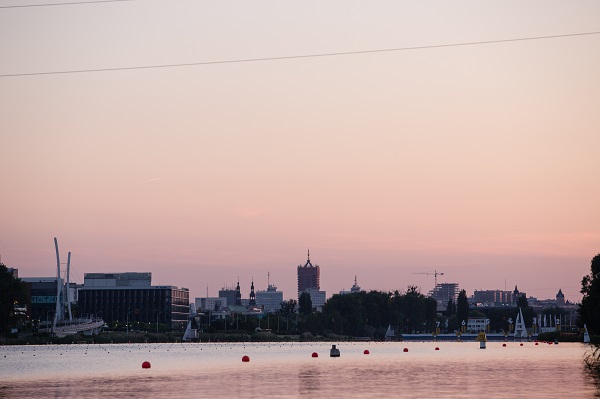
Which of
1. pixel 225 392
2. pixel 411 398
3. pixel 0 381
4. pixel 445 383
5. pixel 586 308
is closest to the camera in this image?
pixel 411 398

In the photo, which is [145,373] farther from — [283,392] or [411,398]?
[411,398]

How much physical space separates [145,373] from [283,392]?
127ft

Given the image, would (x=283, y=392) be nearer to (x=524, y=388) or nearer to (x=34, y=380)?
(x=524, y=388)

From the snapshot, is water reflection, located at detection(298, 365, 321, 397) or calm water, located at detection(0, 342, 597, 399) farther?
water reflection, located at detection(298, 365, 321, 397)

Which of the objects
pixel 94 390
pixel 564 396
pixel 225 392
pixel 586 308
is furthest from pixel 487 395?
pixel 586 308

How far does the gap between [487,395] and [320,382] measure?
22206 millimetres

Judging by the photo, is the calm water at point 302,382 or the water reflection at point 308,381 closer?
the calm water at point 302,382

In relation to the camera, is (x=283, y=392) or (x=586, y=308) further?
(x=586, y=308)

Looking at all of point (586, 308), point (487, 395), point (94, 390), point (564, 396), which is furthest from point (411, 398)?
point (586, 308)

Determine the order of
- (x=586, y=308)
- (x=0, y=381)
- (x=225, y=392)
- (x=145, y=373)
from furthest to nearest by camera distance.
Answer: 1. (x=586, y=308)
2. (x=145, y=373)
3. (x=0, y=381)
4. (x=225, y=392)

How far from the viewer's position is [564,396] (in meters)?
75.2

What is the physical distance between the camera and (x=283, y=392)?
273ft

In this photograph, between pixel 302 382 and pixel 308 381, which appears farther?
pixel 308 381

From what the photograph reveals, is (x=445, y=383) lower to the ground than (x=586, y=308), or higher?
lower
